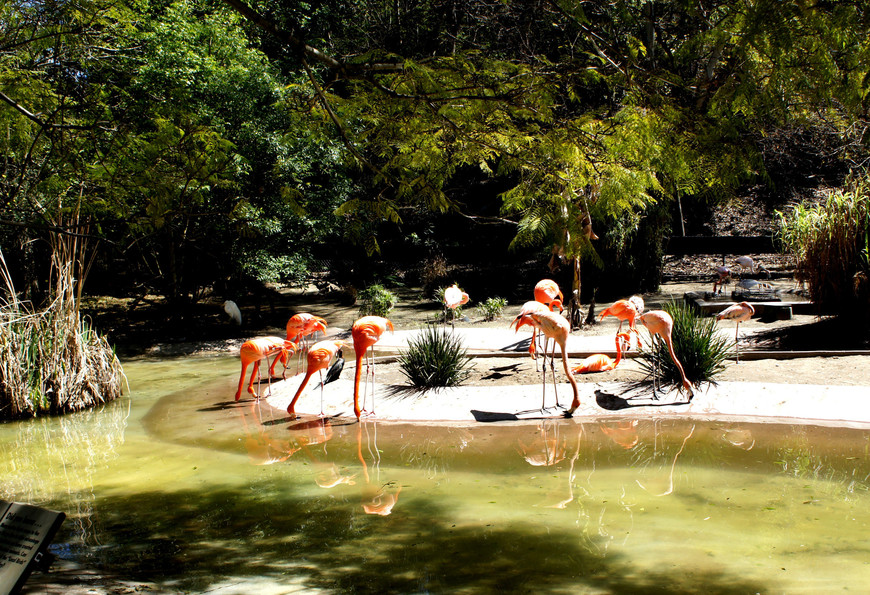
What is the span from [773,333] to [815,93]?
7206 mm

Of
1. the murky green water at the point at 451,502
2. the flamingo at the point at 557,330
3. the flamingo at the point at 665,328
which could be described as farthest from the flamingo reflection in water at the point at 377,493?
the flamingo at the point at 665,328

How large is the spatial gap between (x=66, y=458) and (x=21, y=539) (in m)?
3.70

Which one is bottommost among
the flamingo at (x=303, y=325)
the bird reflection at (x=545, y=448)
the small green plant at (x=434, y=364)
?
the bird reflection at (x=545, y=448)

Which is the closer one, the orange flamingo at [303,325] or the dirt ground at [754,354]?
the dirt ground at [754,354]

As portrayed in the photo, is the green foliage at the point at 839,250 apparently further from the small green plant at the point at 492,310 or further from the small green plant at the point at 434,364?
the small green plant at the point at 492,310

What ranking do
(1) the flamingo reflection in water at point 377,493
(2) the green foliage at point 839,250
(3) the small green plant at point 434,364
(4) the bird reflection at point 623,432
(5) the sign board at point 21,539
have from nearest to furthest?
(5) the sign board at point 21,539, (1) the flamingo reflection in water at point 377,493, (4) the bird reflection at point 623,432, (3) the small green plant at point 434,364, (2) the green foliage at point 839,250

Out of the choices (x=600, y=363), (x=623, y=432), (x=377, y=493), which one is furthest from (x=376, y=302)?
(x=377, y=493)

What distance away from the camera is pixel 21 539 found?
330 centimetres

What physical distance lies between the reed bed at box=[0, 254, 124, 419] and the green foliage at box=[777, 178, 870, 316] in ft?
31.0

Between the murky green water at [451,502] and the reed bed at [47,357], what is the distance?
0.31 metres

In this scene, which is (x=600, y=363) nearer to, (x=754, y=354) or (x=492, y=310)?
(x=754, y=354)

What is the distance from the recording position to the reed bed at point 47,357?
759 cm

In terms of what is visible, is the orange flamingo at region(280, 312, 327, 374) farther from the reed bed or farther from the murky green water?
the reed bed

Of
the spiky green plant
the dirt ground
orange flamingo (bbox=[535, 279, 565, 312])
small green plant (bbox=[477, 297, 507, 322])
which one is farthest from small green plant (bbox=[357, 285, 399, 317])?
the spiky green plant
